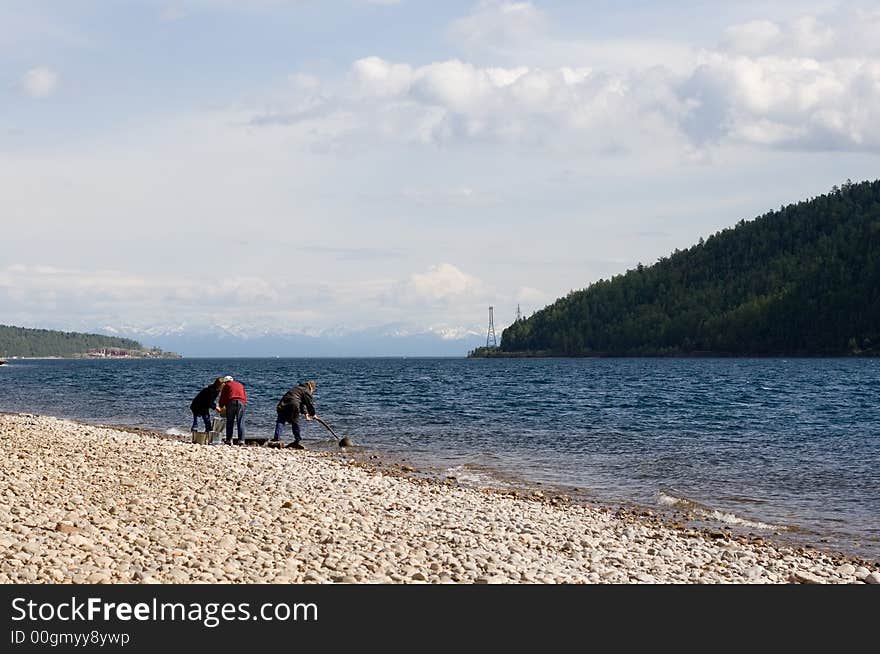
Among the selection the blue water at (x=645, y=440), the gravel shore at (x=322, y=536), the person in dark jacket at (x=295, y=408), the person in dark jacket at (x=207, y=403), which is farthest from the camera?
the person in dark jacket at (x=207, y=403)

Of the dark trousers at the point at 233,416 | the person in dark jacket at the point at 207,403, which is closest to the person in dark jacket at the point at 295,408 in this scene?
the dark trousers at the point at 233,416

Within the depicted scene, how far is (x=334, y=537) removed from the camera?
13.5 meters

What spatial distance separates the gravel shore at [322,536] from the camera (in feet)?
36.9

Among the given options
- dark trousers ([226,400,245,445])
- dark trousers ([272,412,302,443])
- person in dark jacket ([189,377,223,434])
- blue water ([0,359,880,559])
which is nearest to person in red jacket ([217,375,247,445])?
dark trousers ([226,400,245,445])

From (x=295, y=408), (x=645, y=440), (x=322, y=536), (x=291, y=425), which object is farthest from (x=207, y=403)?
(x=322, y=536)

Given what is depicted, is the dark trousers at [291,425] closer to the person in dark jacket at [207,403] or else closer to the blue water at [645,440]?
→ the person in dark jacket at [207,403]

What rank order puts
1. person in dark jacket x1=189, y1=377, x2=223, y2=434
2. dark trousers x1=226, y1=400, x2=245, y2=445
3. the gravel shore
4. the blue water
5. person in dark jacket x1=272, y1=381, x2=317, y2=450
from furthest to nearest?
person in dark jacket x1=189, y1=377, x2=223, y2=434 < person in dark jacket x1=272, y1=381, x2=317, y2=450 < dark trousers x1=226, y1=400, x2=245, y2=445 < the blue water < the gravel shore

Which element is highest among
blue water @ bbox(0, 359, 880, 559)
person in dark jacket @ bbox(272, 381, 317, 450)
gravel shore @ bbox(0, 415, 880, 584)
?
person in dark jacket @ bbox(272, 381, 317, 450)

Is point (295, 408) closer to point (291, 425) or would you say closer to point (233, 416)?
point (291, 425)

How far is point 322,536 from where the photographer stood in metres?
13.6

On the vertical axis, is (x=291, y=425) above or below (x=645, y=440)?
above

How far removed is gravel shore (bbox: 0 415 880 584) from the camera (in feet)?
36.9

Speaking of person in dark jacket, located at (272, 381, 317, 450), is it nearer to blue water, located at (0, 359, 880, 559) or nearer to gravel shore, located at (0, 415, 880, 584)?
blue water, located at (0, 359, 880, 559)

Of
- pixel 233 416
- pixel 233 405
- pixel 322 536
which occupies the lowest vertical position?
pixel 322 536
